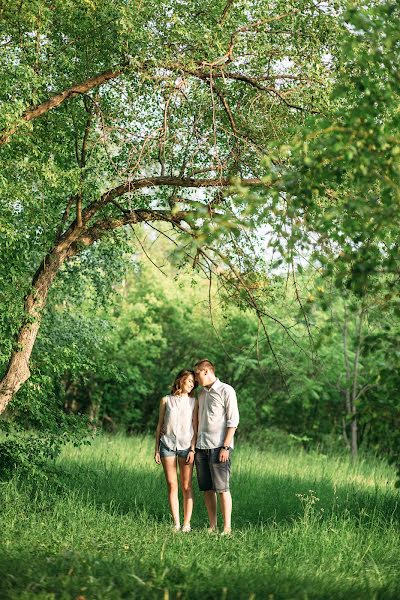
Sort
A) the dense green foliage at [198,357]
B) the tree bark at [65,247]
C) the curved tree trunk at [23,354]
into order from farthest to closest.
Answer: the dense green foliage at [198,357]
the curved tree trunk at [23,354]
the tree bark at [65,247]

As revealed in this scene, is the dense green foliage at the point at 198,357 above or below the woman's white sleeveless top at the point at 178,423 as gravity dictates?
above

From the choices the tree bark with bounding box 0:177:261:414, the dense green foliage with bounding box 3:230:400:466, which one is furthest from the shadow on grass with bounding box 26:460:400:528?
the dense green foliage with bounding box 3:230:400:466

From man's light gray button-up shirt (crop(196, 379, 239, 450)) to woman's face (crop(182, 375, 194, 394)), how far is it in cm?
27

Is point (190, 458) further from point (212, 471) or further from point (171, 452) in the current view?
point (212, 471)

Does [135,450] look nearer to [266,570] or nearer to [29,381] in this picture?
[29,381]

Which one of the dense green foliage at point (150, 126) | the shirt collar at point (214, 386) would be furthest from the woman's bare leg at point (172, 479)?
the dense green foliage at point (150, 126)

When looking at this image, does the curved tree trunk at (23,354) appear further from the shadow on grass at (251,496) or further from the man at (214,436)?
the man at (214,436)

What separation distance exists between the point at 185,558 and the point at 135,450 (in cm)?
1058

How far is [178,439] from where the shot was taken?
1009 centimetres

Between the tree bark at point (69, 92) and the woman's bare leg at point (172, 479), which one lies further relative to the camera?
the tree bark at point (69, 92)

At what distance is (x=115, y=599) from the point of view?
5.85 metres

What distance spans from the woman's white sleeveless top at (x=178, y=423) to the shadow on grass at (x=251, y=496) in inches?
35.8

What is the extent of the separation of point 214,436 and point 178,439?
15.9 inches

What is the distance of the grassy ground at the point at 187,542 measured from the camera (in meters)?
6.27
